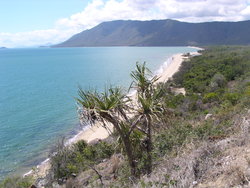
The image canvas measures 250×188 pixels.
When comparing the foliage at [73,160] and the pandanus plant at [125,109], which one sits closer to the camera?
the pandanus plant at [125,109]

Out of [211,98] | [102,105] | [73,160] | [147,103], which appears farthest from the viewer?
[211,98]

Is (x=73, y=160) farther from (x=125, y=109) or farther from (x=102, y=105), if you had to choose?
(x=102, y=105)

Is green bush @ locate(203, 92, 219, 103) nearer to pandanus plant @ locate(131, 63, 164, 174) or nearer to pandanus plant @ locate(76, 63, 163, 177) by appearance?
pandanus plant @ locate(131, 63, 164, 174)

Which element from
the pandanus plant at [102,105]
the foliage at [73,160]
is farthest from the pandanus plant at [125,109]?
the foliage at [73,160]

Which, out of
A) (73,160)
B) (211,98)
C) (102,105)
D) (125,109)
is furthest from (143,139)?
(211,98)

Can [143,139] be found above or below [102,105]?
below

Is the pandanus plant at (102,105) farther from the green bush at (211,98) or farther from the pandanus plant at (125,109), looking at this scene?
the green bush at (211,98)

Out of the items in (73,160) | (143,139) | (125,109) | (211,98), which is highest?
(125,109)

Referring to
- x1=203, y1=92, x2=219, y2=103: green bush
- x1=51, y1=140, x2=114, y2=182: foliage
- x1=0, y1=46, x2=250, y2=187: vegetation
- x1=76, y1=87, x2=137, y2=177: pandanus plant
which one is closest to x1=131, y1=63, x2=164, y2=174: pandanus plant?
x1=0, y1=46, x2=250, y2=187: vegetation

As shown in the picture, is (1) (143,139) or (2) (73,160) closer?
(1) (143,139)

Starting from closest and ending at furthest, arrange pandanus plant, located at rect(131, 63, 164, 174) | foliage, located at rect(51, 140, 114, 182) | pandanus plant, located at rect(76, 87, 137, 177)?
pandanus plant, located at rect(76, 87, 137, 177)
pandanus plant, located at rect(131, 63, 164, 174)
foliage, located at rect(51, 140, 114, 182)

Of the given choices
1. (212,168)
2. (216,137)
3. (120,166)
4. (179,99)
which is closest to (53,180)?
(120,166)

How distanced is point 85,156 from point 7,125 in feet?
53.8

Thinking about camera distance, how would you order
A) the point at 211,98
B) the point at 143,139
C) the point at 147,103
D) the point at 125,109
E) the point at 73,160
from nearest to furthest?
the point at 147,103
the point at 125,109
the point at 143,139
the point at 73,160
the point at 211,98
